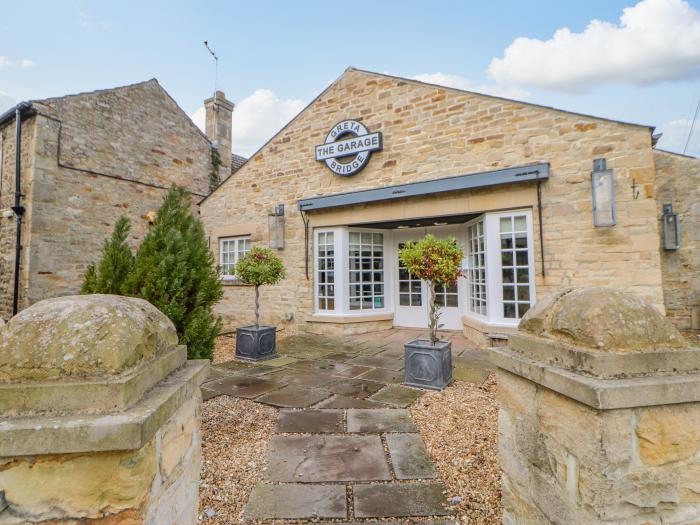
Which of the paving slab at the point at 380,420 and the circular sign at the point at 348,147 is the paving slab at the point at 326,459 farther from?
the circular sign at the point at 348,147

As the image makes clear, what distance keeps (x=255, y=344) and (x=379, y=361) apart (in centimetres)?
200

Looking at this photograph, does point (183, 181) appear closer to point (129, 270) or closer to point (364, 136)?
point (364, 136)

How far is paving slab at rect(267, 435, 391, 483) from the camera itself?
95.5 inches

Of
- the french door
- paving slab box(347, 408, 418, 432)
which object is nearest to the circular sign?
the french door

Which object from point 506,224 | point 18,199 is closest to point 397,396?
point 506,224

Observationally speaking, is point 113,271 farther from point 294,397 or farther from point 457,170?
point 457,170

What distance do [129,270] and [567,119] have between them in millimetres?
6679

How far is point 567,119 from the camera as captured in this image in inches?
226

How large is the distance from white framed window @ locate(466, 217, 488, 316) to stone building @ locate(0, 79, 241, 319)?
895cm

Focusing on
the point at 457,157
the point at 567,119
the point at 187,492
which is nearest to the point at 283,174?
the point at 457,157

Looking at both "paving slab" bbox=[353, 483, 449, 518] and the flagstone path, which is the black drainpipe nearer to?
the flagstone path

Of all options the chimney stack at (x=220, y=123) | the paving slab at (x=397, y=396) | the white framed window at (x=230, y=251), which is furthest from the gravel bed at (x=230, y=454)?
the chimney stack at (x=220, y=123)

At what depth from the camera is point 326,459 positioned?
2.64 metres

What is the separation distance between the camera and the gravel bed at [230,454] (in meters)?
2.14
